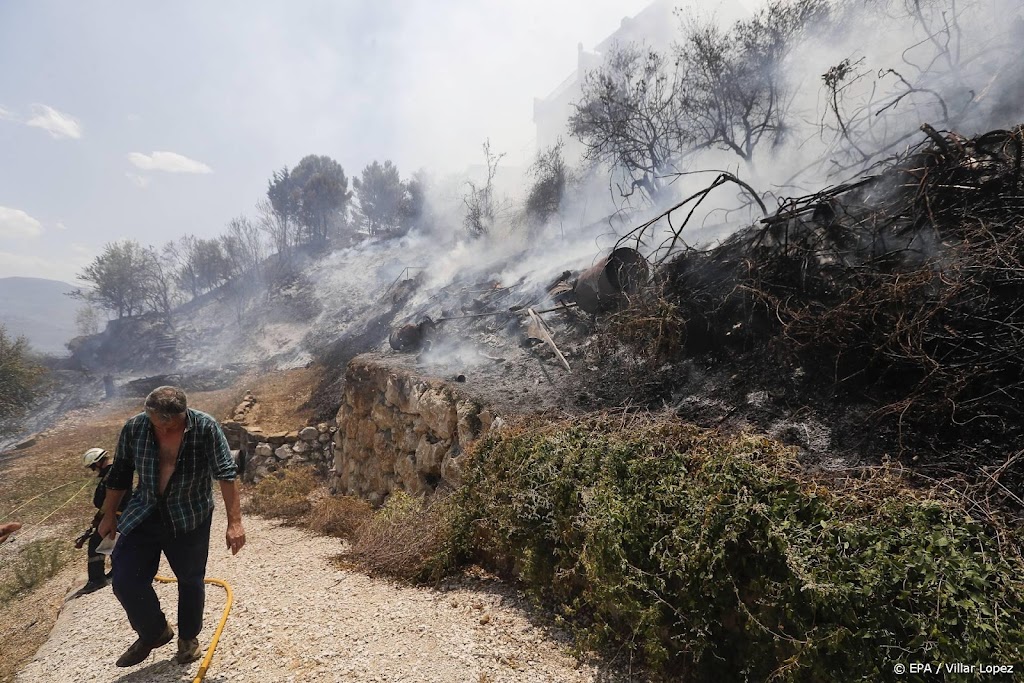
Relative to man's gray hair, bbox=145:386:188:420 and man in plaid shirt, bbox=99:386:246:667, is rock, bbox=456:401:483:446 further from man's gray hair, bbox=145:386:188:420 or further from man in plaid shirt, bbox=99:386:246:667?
man's gray hair, bbox=145:386:188:420

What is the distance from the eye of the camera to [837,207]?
4453mm

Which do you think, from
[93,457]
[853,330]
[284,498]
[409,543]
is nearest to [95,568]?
[93,457]

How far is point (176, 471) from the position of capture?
2.36 metres

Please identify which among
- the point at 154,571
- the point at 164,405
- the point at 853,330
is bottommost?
the point at 154,571

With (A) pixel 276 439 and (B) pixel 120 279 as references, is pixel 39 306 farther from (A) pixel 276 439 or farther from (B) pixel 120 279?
(A) pixel 276 439

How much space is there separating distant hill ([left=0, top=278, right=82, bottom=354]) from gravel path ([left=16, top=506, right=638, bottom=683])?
127255mm

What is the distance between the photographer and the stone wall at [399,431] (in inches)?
208

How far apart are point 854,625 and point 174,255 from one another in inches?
1879

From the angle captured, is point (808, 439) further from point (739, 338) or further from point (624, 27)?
point (624, 27)

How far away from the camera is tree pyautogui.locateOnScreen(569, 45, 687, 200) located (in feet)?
38.9

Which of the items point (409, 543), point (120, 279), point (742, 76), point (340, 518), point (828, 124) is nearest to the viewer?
point (409, 543)

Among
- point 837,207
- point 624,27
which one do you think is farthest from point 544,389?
point 624,27

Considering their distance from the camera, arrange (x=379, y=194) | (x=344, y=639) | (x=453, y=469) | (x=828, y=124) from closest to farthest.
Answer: (x=344, y=639)
(x=453, y=469)
(x=828, y=124)
(x=379, y=194)

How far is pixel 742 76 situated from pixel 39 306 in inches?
8099
